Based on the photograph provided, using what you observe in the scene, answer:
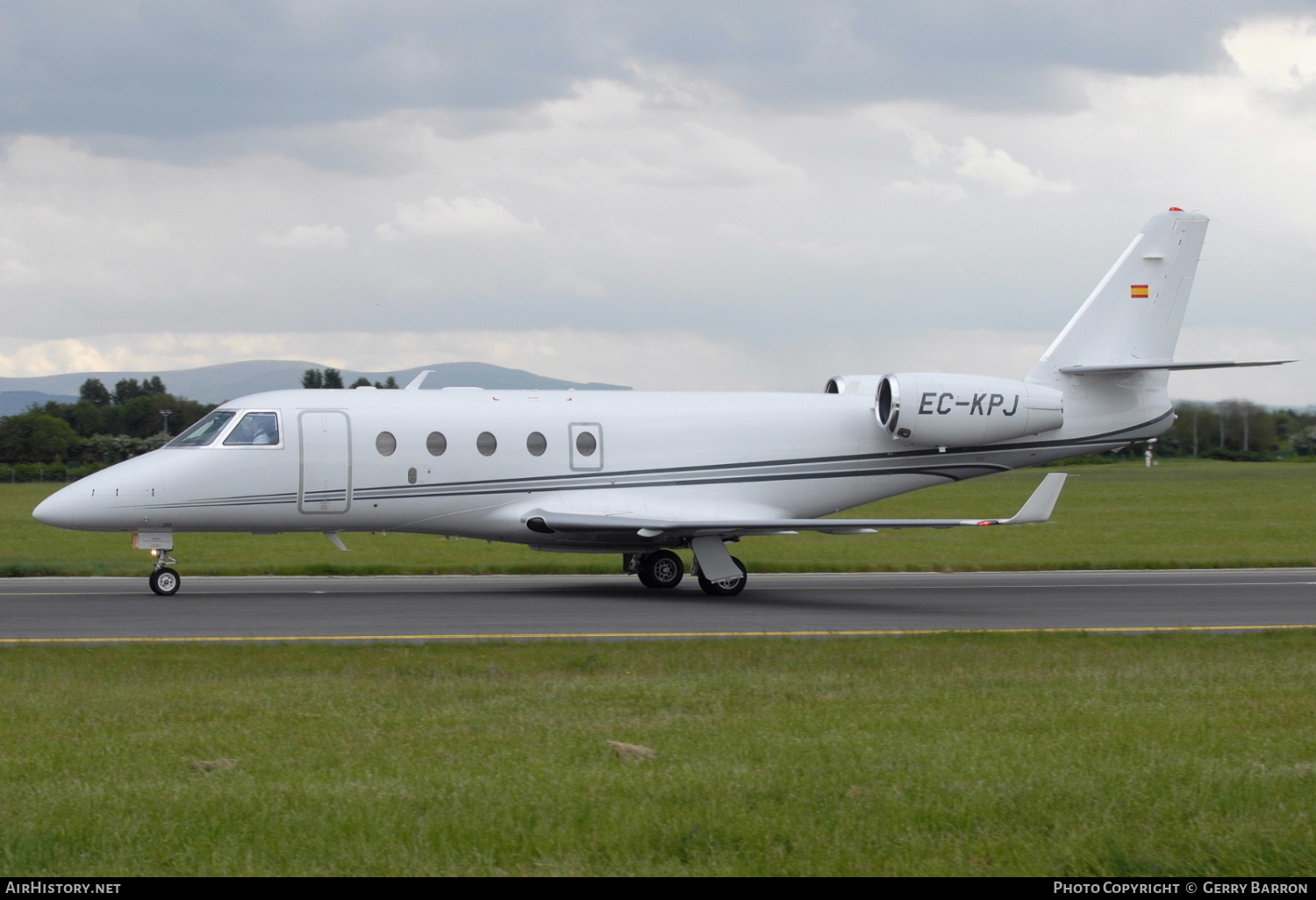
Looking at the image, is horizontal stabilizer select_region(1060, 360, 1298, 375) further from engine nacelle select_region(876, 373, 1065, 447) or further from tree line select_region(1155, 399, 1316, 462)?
tree line select_region(1155, 399, 1316, 462)

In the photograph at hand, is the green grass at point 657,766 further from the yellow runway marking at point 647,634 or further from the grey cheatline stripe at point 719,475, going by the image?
the grey cheatline stripe at point 719,475

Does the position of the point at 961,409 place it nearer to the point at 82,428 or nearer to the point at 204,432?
the point at 204,432

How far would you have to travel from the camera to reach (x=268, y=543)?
36.8 meters

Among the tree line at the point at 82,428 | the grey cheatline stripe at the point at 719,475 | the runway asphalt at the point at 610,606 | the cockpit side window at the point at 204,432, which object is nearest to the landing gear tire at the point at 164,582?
the runway asphalt at the point at 610,606

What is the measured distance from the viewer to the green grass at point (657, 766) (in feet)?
21.7

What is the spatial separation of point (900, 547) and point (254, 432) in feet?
63.1

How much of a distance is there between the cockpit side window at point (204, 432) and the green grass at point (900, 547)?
5.72m

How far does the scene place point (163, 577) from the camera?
2081 cm

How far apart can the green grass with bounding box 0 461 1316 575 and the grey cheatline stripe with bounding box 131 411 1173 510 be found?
4.28m

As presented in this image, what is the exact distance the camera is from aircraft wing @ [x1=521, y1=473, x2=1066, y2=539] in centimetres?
2017

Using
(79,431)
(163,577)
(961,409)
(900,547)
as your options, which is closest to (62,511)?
(163,577)
